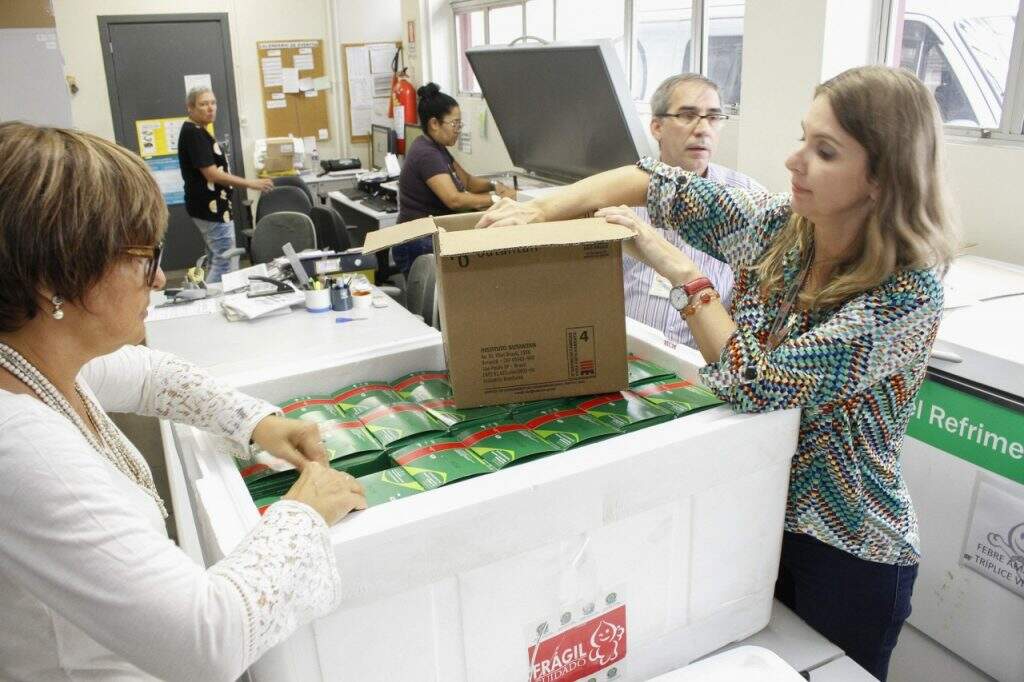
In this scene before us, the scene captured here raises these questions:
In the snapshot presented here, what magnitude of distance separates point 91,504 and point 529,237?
0.58 metres

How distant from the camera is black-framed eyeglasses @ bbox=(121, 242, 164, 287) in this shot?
0.78 m

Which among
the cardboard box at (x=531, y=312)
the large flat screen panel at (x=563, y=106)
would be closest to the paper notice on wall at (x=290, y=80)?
the large flat screen panel at (x=563, y=106)

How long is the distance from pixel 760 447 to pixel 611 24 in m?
3.92

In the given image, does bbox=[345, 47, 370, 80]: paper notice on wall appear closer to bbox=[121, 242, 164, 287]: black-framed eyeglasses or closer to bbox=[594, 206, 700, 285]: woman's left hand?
bbox=[594, 206, 700, 285]: woman's left hand

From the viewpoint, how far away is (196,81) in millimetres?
6461

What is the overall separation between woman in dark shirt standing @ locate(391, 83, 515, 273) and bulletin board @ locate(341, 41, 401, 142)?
9.92 ft

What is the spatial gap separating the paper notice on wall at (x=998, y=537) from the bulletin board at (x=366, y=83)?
243 inches

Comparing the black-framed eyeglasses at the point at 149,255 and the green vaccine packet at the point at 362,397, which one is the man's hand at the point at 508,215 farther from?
the black-framed eyeglasses at the point at 149,255

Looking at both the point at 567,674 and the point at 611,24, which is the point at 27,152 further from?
the point at 611,24

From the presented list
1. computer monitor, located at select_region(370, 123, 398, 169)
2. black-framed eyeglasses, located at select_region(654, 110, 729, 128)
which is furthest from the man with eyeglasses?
computer monitor, located at select_region(370, 123, 398, 169)

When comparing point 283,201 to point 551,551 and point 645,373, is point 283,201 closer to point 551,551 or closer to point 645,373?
point 645,373

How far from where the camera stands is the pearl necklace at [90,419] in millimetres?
765

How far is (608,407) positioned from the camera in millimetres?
1076

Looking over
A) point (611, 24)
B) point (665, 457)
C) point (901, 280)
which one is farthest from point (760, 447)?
point (611, 24)
